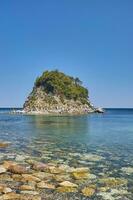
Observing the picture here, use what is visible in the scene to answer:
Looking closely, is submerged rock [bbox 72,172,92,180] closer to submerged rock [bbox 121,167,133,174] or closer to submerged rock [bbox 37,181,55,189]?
submerged rock [bbox 37,181,55,189]

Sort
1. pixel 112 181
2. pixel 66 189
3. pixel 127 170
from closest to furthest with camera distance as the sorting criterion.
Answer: pixel 66 189
pixel 112 181
pixel 127 170

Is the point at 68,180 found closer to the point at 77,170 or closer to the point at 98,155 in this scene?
the point at 77,170

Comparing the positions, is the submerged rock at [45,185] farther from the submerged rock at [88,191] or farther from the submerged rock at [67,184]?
the submerged rock at [88,191]

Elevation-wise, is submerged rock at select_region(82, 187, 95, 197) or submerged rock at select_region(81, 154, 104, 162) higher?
submerged rock at select_region(81, 154, 104, 162)

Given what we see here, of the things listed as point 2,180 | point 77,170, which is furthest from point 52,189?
point 77,170

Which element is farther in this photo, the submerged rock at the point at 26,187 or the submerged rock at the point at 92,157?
the submerged rock at the point at 92,157

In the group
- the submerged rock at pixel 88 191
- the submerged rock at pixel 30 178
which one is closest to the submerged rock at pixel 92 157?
the submerged rock at pixel 30 178

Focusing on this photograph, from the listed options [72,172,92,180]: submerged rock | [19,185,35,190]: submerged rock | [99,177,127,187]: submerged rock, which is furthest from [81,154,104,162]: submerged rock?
[19,185,35,190]: submerged rock

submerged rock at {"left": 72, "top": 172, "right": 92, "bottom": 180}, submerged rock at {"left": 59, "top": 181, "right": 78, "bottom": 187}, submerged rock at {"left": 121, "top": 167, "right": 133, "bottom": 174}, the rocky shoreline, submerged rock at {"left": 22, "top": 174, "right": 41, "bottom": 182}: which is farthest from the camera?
submerged rock at {"left": 121, "top": 167, "right": 133, "bottom": 174}

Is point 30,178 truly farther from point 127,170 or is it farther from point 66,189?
point 127,170

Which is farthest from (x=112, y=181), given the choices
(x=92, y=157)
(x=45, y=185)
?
(x=92, y=157)

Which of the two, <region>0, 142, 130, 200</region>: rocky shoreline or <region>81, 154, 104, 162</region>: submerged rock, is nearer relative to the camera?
<region>0, 142, 130, 200</region>: rocky shoreline

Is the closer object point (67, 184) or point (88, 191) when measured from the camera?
point (88, 191)

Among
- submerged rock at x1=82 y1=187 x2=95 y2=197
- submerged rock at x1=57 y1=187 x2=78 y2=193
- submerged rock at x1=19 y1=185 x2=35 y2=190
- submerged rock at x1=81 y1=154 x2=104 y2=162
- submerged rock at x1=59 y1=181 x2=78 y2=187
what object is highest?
submerged rock at x1=81 y1=154 x2=104 y2=162
